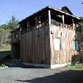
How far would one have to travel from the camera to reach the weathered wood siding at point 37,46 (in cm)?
1350

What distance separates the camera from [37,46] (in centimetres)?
1477

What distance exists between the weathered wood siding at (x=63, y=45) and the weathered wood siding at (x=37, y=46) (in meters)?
0.51

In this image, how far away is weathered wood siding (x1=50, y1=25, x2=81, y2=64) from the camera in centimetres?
1332

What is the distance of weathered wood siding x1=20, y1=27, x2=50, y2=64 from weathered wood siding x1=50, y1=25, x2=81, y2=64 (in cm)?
51

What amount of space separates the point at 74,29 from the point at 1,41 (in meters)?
25.3

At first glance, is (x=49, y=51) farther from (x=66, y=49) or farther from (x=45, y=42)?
(x=66, y=49)

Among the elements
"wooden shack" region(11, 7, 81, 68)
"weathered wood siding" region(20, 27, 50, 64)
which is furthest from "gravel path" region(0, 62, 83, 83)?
"weathered wood siding" region(20, 27, 50, 64)

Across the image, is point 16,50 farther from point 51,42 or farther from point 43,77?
point 43,77

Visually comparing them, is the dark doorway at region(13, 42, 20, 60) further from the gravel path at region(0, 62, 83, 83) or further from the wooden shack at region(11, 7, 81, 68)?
the gravel path at region(0, 62, 83, 83)

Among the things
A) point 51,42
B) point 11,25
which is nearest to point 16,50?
point 51,42

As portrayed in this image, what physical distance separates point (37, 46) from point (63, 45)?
2.87 metres

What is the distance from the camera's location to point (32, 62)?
15445 millimetres

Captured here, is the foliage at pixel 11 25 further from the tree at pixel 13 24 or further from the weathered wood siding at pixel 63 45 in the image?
the weathered wood siding at pixel 63 45

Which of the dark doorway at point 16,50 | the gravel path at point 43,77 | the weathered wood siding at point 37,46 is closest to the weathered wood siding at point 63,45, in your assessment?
the weathered wood siding at point 37,46
